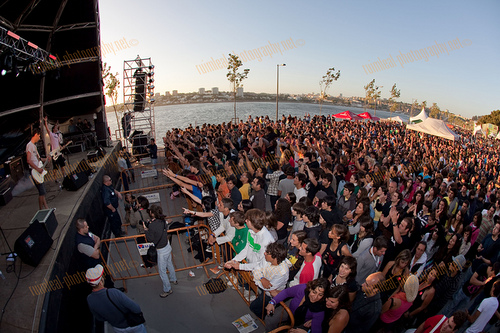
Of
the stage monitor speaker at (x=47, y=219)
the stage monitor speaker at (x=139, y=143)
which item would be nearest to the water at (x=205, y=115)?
the stage monitor speaker at (x=139, y=143)

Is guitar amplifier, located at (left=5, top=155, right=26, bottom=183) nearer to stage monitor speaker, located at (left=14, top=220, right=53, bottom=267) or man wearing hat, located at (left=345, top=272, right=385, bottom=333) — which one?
stage monitor speaker, located at (left=14, top=220, right=53, bottom=267)

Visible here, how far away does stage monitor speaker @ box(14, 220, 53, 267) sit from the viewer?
3635mm

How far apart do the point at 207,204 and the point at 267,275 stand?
7.56 feet

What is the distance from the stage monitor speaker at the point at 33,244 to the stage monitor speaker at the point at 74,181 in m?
3.13

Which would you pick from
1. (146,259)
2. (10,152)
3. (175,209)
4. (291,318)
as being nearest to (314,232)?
(291,318)

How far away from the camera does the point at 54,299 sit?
10.6 ft

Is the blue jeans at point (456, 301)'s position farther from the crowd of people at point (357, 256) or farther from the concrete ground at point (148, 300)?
the concrete ground at point (148, 300)

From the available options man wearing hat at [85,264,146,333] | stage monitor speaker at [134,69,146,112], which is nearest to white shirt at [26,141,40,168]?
man wearing hat at [85,264,146,333]

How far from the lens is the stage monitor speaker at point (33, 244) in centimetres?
363

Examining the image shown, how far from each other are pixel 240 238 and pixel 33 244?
10.5ft

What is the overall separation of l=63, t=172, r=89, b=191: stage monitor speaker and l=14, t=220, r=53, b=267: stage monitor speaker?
3.13 m

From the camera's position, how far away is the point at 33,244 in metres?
3.77

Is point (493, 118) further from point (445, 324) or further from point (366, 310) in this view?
point (366, 310)

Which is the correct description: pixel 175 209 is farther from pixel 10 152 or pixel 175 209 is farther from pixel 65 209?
pixel 10 152
